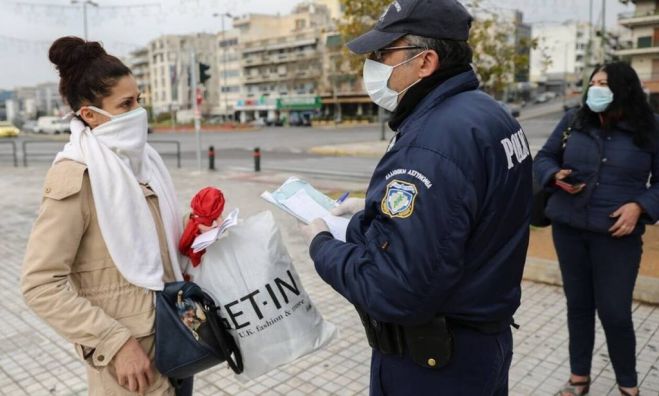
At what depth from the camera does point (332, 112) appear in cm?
7556

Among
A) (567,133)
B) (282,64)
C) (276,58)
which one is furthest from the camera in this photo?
(282,64)

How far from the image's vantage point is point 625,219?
2957 mm

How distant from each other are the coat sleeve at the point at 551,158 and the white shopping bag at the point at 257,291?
182 cm

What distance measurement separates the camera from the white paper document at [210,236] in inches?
77.6

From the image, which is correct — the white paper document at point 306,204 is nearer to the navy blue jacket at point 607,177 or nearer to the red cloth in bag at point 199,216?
the red cloth in bag at point 199,216

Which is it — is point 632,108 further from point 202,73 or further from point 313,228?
point 202,73

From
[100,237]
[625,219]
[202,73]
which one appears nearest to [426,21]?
[100,237]

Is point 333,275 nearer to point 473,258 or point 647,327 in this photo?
point 473,258

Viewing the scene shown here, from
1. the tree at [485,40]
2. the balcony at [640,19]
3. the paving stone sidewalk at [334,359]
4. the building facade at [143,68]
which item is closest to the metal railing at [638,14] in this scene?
the balcony at [640,19]

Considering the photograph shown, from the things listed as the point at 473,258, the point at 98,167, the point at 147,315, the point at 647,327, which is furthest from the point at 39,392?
the point at 647,327

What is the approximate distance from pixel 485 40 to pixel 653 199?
15104mm

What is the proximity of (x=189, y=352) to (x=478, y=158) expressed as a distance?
3.74ft

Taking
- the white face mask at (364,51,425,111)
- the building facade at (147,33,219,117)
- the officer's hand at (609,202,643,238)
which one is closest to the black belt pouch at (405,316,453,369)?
the white face mask at (364,51,425,111)

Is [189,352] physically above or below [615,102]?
below
